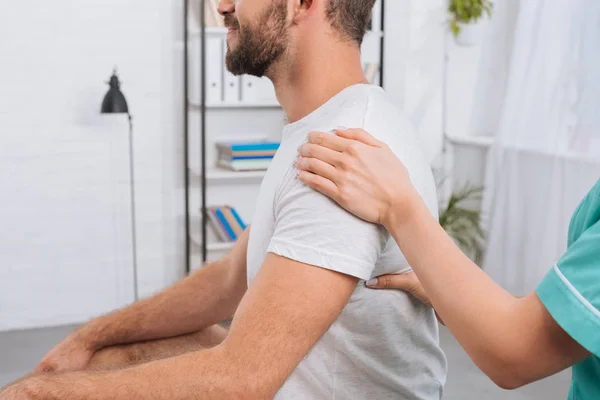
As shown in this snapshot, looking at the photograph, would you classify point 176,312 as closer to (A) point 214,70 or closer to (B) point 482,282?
(B) point 482,282

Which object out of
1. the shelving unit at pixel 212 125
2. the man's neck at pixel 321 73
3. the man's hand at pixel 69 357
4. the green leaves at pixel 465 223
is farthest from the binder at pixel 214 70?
the man's neck at pixel 321 73

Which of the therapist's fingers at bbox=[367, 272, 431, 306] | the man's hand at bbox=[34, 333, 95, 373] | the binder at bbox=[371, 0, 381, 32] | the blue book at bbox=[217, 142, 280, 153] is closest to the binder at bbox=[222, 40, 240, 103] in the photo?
the blue book at bbox=[217, 142, 280, 153]

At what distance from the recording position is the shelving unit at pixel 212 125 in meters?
3.60

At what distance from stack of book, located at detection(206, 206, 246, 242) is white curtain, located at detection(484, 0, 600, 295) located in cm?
123

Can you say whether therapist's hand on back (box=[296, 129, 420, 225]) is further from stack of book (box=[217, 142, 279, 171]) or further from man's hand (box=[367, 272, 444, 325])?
stack of book (box=[217, 142, 279, 171])

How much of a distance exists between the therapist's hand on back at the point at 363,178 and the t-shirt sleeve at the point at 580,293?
0.22 m

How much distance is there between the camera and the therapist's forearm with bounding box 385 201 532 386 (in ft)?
2.89

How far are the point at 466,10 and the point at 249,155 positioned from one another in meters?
1.43

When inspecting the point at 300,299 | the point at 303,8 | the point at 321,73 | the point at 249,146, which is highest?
the point at 303,8

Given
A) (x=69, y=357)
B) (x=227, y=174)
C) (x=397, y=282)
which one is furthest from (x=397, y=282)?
(x=227, y=174)

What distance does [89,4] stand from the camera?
362cm

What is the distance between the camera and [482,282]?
917mm

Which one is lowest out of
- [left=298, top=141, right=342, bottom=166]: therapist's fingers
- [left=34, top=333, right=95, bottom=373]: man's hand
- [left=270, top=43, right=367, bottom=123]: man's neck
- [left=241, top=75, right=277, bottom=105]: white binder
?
[left=34, top=333, right=95, bottom=373]: man's hand

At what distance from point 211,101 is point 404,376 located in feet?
8.45
